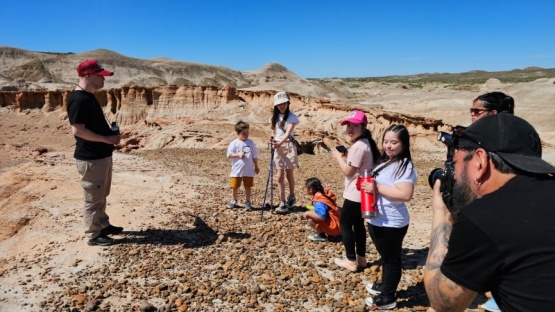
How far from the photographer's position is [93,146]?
196 inches

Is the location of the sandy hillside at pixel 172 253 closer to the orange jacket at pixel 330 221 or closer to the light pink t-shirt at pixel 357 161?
the orange jacket at pixel 330 221

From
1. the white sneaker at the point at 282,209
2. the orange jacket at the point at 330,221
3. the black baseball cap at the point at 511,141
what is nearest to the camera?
the black baseball cap at the point at 511,141

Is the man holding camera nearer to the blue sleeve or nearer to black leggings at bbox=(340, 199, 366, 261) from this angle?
black leggings at bbox=(340, 199, 366, 261)

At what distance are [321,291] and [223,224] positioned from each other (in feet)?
8.42

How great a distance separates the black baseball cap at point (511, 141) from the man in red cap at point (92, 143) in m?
4.57

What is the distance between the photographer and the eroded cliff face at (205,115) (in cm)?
1981

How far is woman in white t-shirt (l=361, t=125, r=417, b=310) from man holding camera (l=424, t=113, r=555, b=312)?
4.94 ft

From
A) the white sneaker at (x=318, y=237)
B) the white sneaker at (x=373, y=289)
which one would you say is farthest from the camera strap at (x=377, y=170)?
the white sneaker at (x=318, y=237)

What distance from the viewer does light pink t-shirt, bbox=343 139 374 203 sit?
401 centimetres

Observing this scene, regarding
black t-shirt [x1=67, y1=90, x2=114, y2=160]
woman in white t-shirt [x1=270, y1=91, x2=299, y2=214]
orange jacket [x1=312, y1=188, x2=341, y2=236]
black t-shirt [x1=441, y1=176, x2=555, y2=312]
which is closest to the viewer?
black t-shirt [x1=441, y1=176, x2=555, y2=312]

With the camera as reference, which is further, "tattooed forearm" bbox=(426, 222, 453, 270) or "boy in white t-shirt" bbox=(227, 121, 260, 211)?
"boy in white t-shirt" bbox=(227, 121, 260, 211)

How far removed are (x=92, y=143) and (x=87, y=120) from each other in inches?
12.9

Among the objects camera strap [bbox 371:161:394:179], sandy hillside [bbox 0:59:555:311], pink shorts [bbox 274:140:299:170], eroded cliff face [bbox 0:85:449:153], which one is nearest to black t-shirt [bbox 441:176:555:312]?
camera strap [bbox 371:161:394:179]

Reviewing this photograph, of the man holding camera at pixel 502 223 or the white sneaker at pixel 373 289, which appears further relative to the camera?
the white sneaker at pixel 373 289
